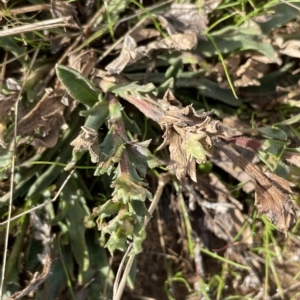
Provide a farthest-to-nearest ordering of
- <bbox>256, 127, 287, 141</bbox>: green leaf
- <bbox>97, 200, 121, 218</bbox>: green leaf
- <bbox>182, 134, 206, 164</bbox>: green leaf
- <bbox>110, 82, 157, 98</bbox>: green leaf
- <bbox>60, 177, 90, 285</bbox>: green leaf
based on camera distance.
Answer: <bbox>60, 177, 90, 285</bbox>: green leaf, <bbox>256, 127, 287, 141</bbox>: green leaf, <bbox>110, 82, 157, 98</bbox>: green leaf, <bbox>97, 200, 121, 218</bbox>: green leaf, <bbox>182, 134, 206, 164</bbox>: green leaf

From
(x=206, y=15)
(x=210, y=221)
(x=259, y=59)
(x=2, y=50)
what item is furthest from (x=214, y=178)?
(x=2, y=50)

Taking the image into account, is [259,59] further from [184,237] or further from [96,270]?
[96,270]

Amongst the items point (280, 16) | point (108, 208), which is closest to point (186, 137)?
point (108, 208)

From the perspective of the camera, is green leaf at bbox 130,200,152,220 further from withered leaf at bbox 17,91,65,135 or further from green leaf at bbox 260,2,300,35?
green leaf at bbox 260,2,300,35

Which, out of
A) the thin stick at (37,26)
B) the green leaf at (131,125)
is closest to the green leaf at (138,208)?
the green leaf at (131,125)

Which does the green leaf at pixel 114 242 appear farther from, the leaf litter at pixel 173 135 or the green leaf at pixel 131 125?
the green leaf at pixel 131 125

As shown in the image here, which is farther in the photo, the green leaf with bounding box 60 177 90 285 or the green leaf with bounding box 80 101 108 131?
the green leaf with bounding box 60 177 90 285

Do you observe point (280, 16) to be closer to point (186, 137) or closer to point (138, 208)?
point (186, 137)

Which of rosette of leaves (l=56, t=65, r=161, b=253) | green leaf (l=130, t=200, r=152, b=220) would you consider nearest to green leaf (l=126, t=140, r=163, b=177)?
rosette of leaves (l=56, t=65, r=161, b=253)
